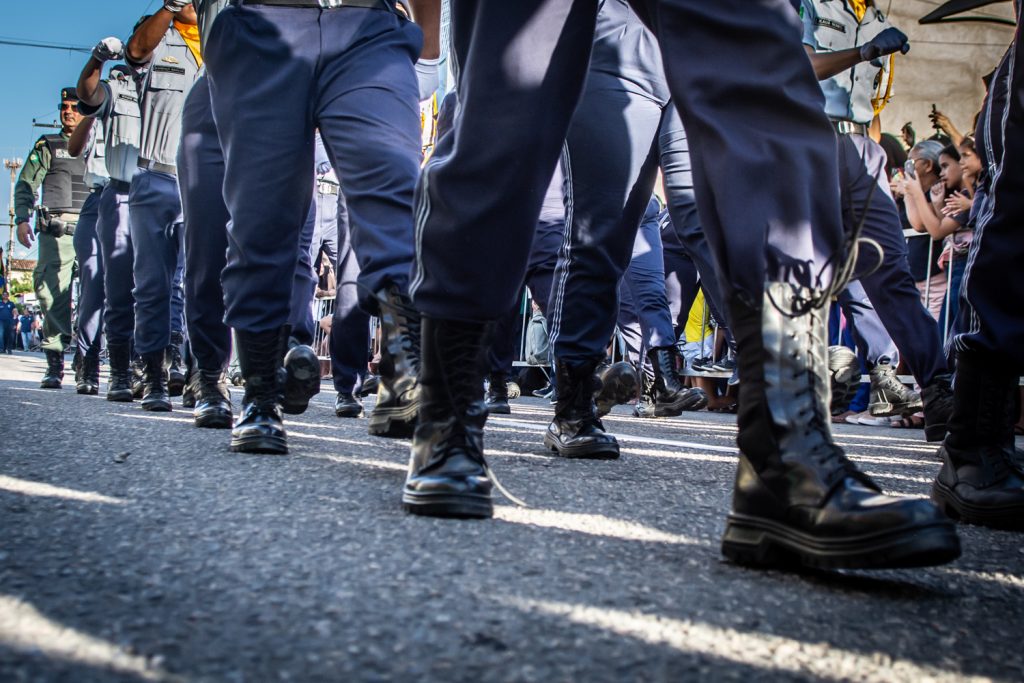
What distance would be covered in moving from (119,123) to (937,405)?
4.52m

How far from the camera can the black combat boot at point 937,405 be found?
3354 millimetres

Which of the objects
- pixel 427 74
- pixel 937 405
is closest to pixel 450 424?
pixel 427 74

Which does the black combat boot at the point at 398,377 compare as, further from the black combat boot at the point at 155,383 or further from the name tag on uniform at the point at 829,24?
the name tag on uniform at the point at 829,24

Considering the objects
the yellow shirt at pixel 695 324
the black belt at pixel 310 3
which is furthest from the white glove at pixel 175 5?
the yellow shirt at pixel 695 324

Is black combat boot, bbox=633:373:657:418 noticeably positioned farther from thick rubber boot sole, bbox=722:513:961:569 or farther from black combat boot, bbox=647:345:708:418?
thick rubber boot sole, bbox=722:513:961:569

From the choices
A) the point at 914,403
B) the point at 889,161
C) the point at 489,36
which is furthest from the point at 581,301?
the point at 889,161

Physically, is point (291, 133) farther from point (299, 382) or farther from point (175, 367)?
point (175, 367)

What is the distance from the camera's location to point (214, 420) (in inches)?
122

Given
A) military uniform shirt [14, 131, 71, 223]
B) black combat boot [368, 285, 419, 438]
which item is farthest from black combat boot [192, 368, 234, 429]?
military uniform shirt [14, 131, 71, 223]

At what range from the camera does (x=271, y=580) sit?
3.26 feet

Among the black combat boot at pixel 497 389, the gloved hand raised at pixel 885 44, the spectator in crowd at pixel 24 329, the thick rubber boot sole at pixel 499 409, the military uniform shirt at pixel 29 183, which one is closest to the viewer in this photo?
the gloved hand raised at pixel 885 44

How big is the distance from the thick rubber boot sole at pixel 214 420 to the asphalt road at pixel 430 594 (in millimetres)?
1323

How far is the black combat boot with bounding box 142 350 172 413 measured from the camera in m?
4.05

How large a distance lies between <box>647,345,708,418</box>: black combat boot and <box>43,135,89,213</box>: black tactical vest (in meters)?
5.37
